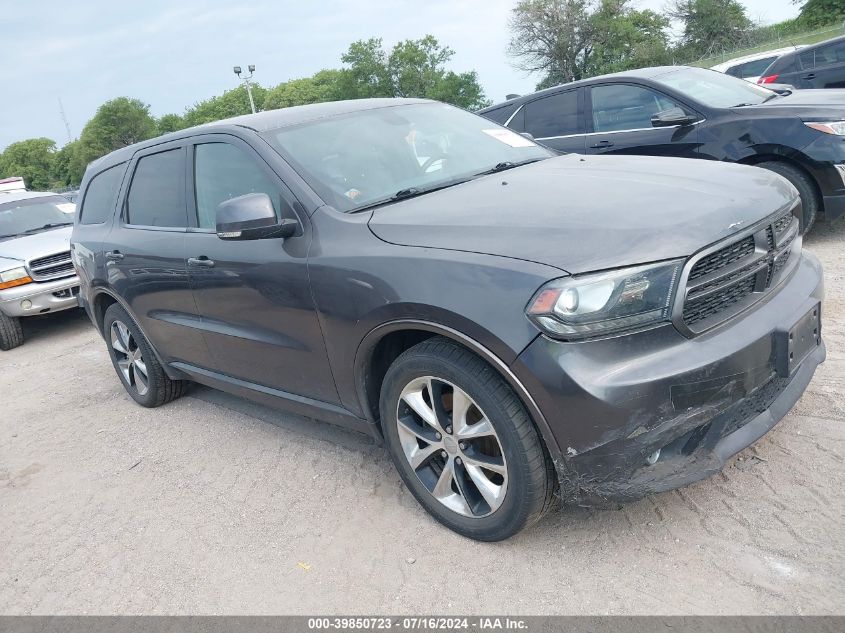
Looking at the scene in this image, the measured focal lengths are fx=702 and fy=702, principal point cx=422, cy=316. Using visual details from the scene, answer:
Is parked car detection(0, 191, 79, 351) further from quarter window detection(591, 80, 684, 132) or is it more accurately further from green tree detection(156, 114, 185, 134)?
green tree detection(156, 114, 185, 134)

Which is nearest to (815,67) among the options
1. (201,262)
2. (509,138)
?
(509,138)

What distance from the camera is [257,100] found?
354 ft

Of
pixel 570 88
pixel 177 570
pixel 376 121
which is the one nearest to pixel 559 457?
pixel 177 570

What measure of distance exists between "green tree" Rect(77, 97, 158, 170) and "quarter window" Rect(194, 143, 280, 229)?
90151 mm

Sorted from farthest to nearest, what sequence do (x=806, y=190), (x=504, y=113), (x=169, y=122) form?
(x=169, y=122) → (x=504, y=113) → (x=806, y=190)

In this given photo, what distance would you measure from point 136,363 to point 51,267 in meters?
3.88

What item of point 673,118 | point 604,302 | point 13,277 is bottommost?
point 13,277

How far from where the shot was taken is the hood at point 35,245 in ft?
26.5

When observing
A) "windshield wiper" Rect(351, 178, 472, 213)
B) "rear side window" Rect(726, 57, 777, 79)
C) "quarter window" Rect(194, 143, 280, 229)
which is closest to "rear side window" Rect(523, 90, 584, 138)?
"windshield wiper" Rect(351, 178, 472, 213)

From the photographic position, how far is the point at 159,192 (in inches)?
170

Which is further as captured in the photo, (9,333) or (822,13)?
(822,13)

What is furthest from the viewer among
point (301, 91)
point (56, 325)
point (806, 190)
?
point (301, 91)

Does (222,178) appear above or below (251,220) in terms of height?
above

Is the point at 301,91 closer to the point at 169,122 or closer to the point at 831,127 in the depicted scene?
the point at 169,122
